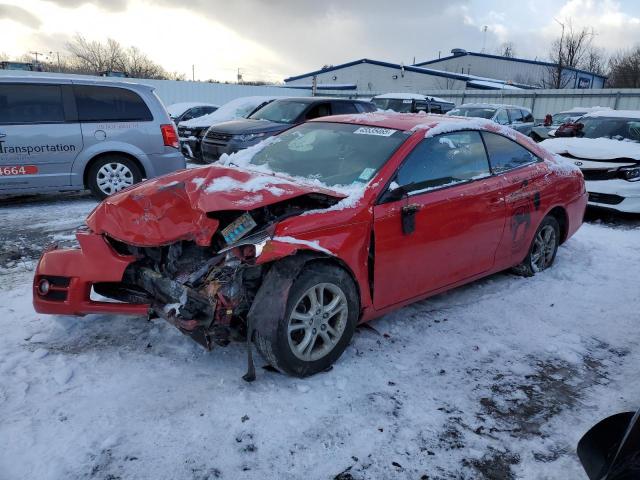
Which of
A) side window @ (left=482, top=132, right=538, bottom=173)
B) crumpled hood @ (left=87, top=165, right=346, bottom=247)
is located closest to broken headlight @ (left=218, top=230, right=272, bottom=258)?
crumpled hood @ (left=87, top=165, right=346, bottom=247)

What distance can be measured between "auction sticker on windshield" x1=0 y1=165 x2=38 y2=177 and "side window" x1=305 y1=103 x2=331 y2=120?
17.8ft

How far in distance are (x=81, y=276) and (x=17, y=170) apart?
441 cm

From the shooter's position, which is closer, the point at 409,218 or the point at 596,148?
the point at 409,218

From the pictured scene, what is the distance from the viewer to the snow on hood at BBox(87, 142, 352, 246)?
10.3 feet

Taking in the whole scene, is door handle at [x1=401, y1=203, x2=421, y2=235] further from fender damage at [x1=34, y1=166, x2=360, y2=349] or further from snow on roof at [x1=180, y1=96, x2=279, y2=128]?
snow on roof at [x1=180, y1=96, x2=279, y2=128]

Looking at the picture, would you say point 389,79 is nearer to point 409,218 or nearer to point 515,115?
point 515,115

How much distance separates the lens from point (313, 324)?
3.14 metres

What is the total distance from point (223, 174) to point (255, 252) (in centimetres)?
91

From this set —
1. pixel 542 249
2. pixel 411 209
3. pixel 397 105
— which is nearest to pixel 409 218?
pixel 411 209

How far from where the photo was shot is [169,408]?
111 inches

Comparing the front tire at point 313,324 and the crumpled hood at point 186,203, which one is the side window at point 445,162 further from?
the front tire at point 313,324

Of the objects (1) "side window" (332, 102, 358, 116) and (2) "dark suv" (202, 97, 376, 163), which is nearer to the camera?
(2) "dark suv" (202, 97, 376, 163)

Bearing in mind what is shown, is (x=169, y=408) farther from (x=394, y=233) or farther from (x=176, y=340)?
(x=394, y=233)

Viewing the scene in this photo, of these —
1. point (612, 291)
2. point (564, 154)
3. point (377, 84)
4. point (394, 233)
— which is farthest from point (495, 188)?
point (377, 84)
